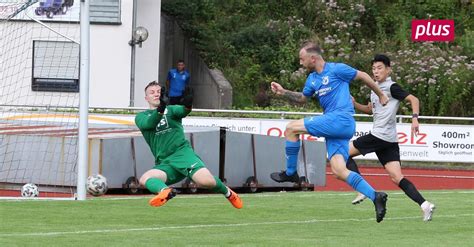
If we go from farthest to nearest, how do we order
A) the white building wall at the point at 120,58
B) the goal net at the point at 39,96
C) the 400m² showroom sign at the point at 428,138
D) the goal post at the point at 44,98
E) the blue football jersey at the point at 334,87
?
the white building wall at the point at 120,58 < the 400m² showroom sign at the point at 428,138 < the goal net at the point at 39,96 < the goal post at the point at 44,98 < the blue football jersey at the point at 334,87

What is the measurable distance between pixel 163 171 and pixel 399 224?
2.64m

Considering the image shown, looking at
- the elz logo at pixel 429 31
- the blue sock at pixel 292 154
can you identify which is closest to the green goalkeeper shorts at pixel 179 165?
the blue sock at pixel 292 154

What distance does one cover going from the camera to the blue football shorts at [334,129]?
13.9 meters

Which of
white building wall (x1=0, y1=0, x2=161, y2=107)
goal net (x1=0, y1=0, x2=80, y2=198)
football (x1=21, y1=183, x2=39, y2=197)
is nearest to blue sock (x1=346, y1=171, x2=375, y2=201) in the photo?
goal net (x1=0, y1=0, x2=80, y2=198)

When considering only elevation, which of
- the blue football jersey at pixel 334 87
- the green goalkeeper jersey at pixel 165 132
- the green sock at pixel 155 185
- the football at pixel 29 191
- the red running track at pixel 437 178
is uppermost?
the blue football jersey at pixel 334 87

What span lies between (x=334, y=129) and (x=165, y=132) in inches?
73.1

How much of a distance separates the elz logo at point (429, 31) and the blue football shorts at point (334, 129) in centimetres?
2400

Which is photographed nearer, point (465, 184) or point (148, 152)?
point (148, 152)

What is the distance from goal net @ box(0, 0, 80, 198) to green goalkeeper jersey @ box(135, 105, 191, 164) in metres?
5.51

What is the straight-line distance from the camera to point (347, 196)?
19.2m

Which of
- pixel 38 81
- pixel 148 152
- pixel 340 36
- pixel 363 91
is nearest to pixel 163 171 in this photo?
pixel 148 152

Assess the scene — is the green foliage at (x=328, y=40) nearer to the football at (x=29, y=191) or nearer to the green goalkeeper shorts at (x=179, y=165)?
the football at (x=29, y=191)

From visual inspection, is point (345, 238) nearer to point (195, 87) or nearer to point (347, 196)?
point (347, 196)

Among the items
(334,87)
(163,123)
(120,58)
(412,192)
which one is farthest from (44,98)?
(334,87)
